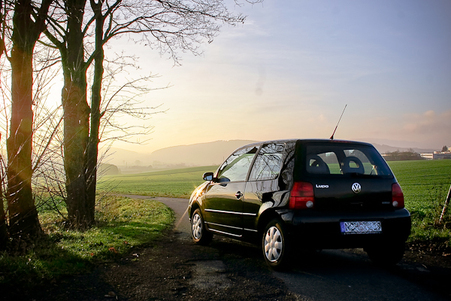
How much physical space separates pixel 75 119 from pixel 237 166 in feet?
16.1

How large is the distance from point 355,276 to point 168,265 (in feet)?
8.65

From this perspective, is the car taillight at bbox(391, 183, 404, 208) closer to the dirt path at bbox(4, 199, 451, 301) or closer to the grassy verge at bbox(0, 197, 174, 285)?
the dirt path at bbox(4, 199, 451, 301)

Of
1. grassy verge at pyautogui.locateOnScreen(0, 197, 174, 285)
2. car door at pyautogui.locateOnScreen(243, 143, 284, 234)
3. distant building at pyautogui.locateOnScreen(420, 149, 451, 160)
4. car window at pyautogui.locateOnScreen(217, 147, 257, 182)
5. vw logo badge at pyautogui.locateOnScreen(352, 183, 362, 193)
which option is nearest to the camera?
grassy verge at pyautogui.locateOnScreen(0, 197, 174, 285)

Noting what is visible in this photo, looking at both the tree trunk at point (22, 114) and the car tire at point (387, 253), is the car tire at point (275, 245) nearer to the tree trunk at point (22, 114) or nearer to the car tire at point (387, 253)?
the car tire at point (387, 253)

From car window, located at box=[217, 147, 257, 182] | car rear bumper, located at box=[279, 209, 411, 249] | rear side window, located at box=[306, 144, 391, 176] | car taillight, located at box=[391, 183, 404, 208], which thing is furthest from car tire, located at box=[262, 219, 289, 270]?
car taillight, located at box=[391, 183, 404, 208]

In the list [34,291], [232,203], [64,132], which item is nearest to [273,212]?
[232,203]

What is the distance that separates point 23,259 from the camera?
5.55m

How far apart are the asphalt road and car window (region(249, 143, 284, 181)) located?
1331 millimetres

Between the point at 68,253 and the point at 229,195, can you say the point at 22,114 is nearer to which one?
the point at 68,253

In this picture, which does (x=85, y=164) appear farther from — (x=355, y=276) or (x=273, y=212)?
(x=355, y=276)

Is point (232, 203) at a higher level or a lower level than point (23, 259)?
higher

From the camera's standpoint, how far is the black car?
5.37m

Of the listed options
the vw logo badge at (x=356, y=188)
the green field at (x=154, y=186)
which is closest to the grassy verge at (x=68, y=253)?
the green field at (x=154, y=186)

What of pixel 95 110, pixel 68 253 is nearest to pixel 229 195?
pixel 68 253
